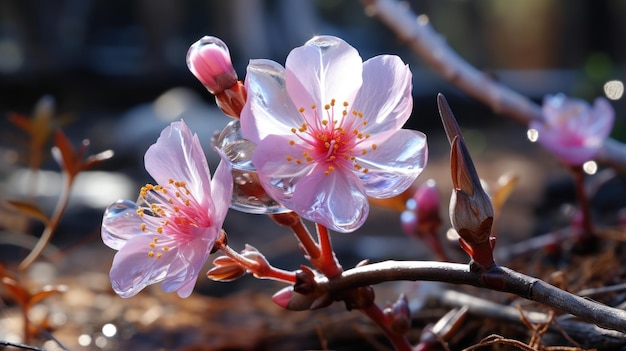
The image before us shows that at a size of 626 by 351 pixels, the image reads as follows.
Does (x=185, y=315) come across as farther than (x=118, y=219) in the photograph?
Yes

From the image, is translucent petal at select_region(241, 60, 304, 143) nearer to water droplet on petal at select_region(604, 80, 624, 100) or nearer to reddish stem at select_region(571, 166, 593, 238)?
reddish stem at select_region(571, 166, 593, 238)

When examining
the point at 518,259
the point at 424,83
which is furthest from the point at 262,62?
the point at 424,83

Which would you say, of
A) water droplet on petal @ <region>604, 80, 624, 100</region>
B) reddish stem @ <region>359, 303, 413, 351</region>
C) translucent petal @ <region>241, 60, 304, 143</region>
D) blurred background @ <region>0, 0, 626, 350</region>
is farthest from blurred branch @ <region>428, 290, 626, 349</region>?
water droplet on petal @ <region>604, 80, 624, 100</region>

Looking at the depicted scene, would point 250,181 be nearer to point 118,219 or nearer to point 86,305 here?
point 118,219

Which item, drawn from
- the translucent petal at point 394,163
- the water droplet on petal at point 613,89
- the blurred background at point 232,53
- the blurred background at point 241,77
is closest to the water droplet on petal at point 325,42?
the translucent petal at point 394,163

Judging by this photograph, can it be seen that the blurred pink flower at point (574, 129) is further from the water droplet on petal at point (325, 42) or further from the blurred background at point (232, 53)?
the blurred background at point (232, 53)

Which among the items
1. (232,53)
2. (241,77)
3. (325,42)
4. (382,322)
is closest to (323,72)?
(325,42)
